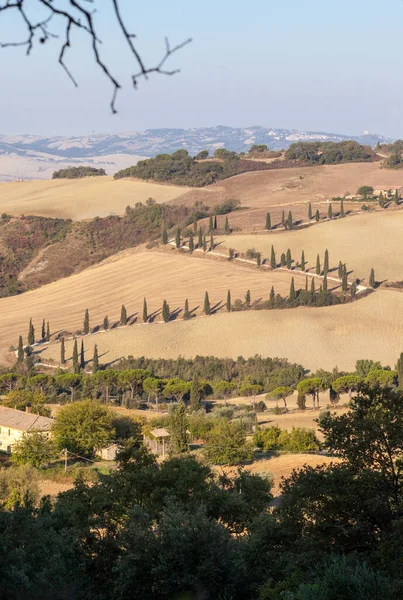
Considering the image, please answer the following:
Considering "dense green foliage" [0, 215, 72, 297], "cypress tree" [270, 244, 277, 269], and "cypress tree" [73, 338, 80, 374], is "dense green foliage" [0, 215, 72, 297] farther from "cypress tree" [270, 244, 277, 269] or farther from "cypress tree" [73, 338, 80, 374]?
"cypress tree" [73, 338, 80, 374]

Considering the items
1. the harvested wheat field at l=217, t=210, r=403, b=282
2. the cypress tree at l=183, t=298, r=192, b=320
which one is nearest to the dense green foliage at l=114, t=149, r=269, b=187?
the harvested wheat field at l=217, t=210, r=403, b=282

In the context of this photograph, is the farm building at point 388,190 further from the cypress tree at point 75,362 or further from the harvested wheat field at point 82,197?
the cypress tree at point 75,362

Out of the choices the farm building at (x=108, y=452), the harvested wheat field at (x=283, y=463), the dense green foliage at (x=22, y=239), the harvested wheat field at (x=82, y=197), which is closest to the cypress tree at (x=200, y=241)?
the dense green foliage at (x=22, y=239)

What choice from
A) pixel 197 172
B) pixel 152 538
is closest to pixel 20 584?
pixel 152 538

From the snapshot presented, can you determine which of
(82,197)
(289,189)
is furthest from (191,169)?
(289,189)

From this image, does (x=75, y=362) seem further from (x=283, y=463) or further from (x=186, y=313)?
(x=283, y=463)

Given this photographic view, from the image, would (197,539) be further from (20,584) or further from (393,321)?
(393,321)
